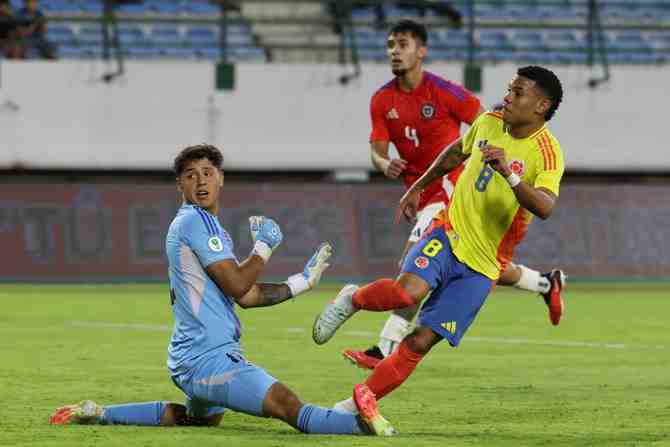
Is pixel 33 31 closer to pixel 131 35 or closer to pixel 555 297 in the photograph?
pixel 131 35

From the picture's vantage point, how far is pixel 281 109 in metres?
25.7

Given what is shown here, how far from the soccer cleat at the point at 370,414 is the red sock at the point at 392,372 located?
0.42 meters

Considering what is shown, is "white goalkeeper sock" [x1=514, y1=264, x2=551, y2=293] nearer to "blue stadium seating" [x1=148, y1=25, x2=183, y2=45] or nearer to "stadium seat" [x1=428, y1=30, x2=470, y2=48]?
"stadium seat" [x1=428, y1=30, x2=470, y2=48]

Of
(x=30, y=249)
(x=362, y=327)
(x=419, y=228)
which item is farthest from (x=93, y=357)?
(x=30, y=249)

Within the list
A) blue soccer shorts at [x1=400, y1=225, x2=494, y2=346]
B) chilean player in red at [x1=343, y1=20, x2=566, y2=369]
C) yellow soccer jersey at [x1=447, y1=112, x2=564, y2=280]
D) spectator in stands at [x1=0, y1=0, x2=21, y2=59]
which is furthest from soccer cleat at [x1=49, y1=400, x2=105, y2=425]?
spectator in stands at [x1=0, y1=0, x2=21, y2=59]

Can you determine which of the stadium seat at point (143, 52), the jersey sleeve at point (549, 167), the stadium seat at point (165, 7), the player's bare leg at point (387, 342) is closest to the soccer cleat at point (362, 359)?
the player's bare leg at point (387, 342)

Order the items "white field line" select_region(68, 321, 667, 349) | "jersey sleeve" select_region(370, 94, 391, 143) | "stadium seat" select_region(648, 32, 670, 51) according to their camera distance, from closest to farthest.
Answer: "jersey sleeve" select_region(370, 94, 391, 143) < "white field line" select_region(68, 321, 667, 349) < "stadium seat" select_region(648, 32, 670, 51)

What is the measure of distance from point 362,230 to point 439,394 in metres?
13.3

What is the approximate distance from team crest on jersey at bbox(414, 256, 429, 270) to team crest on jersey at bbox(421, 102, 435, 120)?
3908 millimetres

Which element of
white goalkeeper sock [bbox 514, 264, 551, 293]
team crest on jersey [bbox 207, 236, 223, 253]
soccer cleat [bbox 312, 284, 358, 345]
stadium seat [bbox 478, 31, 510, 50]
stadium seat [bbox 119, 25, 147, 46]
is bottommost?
stadium seat [bbox 478, 31, 510, 50]

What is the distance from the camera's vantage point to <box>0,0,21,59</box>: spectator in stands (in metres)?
24.9

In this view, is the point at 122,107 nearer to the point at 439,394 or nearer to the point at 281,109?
the point at 281,109

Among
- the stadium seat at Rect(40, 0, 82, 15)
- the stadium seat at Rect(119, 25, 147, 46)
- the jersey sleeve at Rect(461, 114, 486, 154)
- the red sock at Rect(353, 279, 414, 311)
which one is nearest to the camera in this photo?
the red sock at Rect(353, 279, 414, 311)

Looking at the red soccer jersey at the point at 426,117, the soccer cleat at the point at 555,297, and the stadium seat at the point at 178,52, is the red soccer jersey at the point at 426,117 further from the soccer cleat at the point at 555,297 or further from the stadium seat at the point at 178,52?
the stadium seat at the point at 178,52
